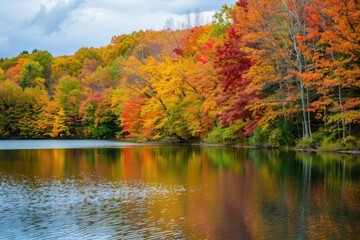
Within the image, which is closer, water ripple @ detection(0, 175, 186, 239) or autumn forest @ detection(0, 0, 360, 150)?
water ripple @ detection(0, 175, 186, 239)

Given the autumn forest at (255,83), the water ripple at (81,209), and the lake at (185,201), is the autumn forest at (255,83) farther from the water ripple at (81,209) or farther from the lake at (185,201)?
the water ripple at (81,209)

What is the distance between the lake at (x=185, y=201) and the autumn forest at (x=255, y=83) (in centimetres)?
704

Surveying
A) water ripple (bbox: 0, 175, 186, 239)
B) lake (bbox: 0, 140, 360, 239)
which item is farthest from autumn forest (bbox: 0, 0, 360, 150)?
water ripple (bbox: 0, 175, 186, 239)

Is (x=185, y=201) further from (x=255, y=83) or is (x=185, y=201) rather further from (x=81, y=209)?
(x=255, y=83)

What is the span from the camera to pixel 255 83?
3469 cm

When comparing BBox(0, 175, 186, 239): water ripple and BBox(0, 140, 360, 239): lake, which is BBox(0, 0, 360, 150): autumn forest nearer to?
BBox(0, 140, 360, 239): lake

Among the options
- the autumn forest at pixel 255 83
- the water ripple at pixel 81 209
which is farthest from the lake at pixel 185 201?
the autumn forest at pixel 255 83

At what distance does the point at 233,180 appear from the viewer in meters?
19.6

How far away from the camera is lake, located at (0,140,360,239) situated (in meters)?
11.4

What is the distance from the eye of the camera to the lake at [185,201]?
11.4m

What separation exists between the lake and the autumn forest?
7.04 metres

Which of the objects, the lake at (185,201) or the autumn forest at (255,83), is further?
the autumn forest at (255,83)

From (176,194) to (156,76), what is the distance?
34.2m

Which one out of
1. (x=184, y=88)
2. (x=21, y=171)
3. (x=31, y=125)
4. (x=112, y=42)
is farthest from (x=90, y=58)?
(x=21, y=171)
